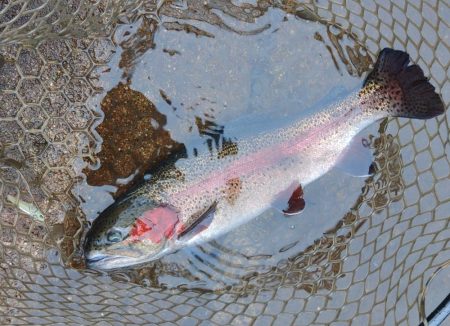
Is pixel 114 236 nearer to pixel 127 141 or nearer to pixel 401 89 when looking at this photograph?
A: pixel 127 141

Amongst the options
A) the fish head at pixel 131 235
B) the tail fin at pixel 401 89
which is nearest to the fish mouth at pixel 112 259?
the fish head at pixel 131 235

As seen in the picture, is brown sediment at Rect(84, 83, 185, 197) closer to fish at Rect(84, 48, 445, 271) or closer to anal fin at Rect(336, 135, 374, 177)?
fish at Rect(84, 48, 445, 271)

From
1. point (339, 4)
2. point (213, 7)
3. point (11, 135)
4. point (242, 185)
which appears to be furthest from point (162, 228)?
point (339, 4)

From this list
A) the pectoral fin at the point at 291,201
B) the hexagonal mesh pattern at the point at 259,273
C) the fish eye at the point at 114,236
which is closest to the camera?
the fish eye at the point at 114,236

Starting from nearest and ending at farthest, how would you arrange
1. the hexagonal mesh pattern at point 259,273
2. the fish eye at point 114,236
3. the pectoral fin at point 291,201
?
the fish eye at point 114,236 < the pectoral fin at point 291,201 < the hexagonal mesh pattern at point 259,273

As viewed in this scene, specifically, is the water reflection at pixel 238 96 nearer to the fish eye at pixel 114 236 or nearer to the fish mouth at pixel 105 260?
the fish mouth at pixel 105 260

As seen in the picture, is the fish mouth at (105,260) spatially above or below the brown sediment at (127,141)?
below

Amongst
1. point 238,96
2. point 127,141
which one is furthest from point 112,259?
point 238,96
